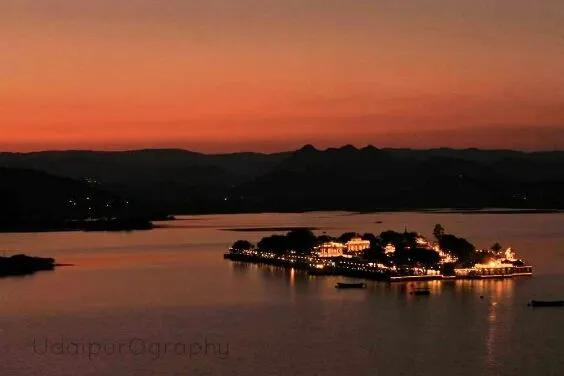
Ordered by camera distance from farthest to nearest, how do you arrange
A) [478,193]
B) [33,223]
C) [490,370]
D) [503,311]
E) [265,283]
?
[478,193]
[33,223]
[265,283]
[503,311]
[490,370]

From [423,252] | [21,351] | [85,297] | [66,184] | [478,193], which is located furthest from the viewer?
[478,193]

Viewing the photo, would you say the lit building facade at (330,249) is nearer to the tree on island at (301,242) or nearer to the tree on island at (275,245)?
the tree on island at (301,242)

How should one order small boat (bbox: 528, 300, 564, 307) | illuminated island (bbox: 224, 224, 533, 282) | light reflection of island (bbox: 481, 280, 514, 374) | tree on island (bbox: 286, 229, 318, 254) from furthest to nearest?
1. tree on island (bbox: 286, 229, 318, 254)
2. illuminated island (bbox: 224, 224, 533, 282)
3. small boat (bbox: 528, 300, 564, 307)
4. light reflection of island (bbox: 481, 280, 514, 374)

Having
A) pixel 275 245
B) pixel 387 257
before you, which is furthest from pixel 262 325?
pixel 275 245

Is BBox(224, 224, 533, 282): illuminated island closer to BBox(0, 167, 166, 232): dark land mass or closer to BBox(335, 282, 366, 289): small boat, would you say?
BBox(335, 282, 366, 289): small boat

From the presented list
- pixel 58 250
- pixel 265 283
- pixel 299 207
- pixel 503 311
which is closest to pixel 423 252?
pixel 265 283

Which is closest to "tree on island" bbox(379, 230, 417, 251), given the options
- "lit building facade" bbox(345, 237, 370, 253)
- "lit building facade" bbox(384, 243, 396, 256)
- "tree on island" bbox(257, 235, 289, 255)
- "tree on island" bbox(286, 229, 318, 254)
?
"lit building facade" bbox(384, 243, 396, 256)

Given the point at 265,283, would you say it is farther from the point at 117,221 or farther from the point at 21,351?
the point at 117,221
